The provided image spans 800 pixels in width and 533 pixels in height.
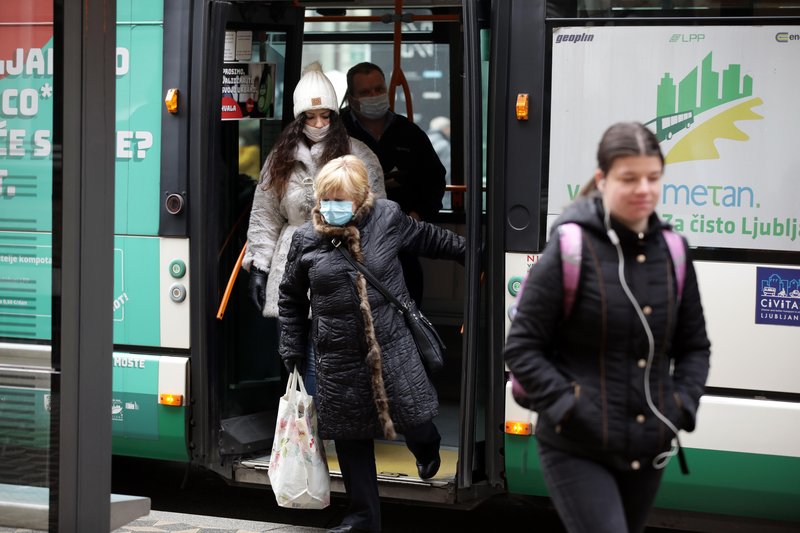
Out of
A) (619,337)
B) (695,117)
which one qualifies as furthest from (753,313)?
(619,337)

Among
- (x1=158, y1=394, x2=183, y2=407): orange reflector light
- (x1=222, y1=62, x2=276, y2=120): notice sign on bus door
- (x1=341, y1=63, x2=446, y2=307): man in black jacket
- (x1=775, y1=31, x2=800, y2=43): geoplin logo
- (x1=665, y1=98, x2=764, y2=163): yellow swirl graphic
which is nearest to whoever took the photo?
(x1=775, y1=31, x2=800, y2=43): geoplin logo

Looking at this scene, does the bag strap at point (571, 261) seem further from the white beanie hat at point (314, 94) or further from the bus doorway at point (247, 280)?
the white beanie hat at point (314, 94)

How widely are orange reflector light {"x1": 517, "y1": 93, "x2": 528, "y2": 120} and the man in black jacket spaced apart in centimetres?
126

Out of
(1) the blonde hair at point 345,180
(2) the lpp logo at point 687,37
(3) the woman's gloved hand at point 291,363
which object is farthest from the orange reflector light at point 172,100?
(2) the lpp logo at point 687,37

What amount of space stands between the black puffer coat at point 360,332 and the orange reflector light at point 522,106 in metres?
0.69

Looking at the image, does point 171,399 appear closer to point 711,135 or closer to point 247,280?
point 247,280

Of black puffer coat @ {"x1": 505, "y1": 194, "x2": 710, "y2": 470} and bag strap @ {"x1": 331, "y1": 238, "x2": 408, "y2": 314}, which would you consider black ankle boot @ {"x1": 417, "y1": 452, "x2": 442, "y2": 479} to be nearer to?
bag strap @ {"x1": 331, "y1": 238, "x2": 408, "y2": 314}

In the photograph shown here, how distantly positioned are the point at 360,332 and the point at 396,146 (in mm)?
1618

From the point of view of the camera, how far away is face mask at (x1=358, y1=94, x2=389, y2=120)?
6.37 metres

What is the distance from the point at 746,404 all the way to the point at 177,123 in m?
2.86

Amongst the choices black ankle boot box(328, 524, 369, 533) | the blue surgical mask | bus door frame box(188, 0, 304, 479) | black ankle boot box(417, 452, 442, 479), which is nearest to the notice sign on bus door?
bus door frame box(188, 0, 304, 479)

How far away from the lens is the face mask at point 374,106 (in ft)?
20.9

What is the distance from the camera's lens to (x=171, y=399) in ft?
18.8

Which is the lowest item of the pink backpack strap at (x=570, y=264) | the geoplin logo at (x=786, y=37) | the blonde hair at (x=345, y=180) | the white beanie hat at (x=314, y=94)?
the pink backpack strap at (x=570, y=264)
